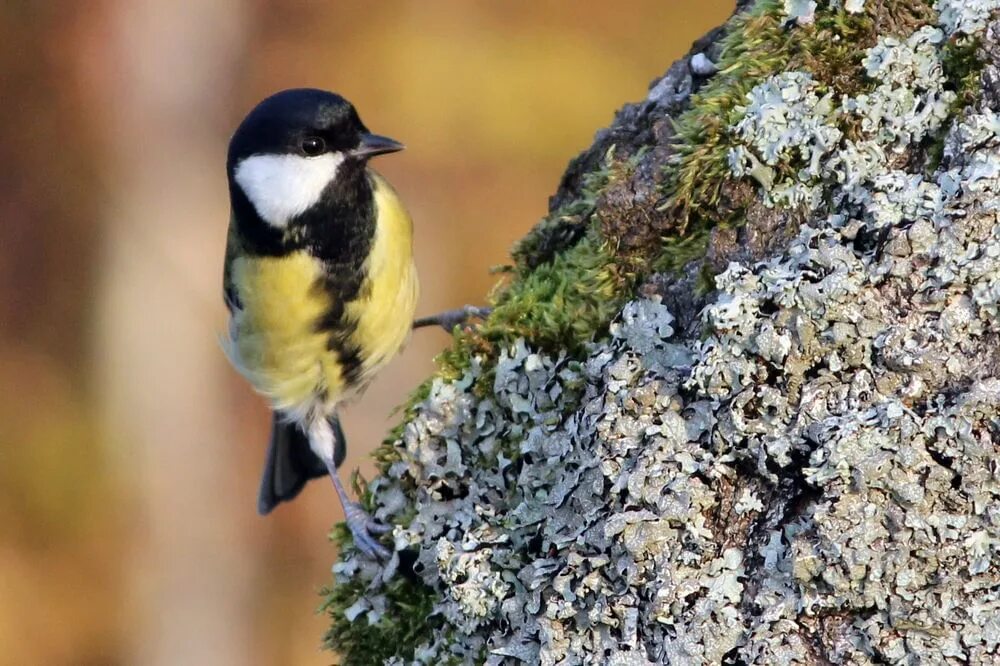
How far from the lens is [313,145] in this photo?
2.57 metres

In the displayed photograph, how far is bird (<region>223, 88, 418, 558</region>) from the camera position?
2.56 m

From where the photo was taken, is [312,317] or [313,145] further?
[312,317]

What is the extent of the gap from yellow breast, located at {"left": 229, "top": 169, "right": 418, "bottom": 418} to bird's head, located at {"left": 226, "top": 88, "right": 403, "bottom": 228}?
0.15 metres

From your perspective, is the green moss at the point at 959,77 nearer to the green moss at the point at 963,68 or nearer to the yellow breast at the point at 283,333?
the green moss at the point at 963,68

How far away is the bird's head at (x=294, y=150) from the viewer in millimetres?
2523

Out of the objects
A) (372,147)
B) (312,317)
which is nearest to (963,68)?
(372,147)

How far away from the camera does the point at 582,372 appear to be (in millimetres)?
1697

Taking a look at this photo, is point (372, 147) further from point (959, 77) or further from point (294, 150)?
point (959, 77)

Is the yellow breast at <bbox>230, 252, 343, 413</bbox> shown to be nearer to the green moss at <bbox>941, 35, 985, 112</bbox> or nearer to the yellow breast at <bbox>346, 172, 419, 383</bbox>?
A: the yellow breast at <bbox>346, 172, 419, 383</bbox>

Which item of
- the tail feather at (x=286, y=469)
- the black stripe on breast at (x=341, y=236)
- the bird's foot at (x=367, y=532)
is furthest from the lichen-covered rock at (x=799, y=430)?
the tail feather at (x=286, y=469)

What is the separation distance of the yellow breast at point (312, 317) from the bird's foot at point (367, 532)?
2.68 ft

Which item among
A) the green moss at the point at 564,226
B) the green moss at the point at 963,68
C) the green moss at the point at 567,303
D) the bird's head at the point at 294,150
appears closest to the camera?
the green moss at the point at 963,68

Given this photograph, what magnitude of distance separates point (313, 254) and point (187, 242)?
3.15 meters

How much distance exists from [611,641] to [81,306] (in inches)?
187
